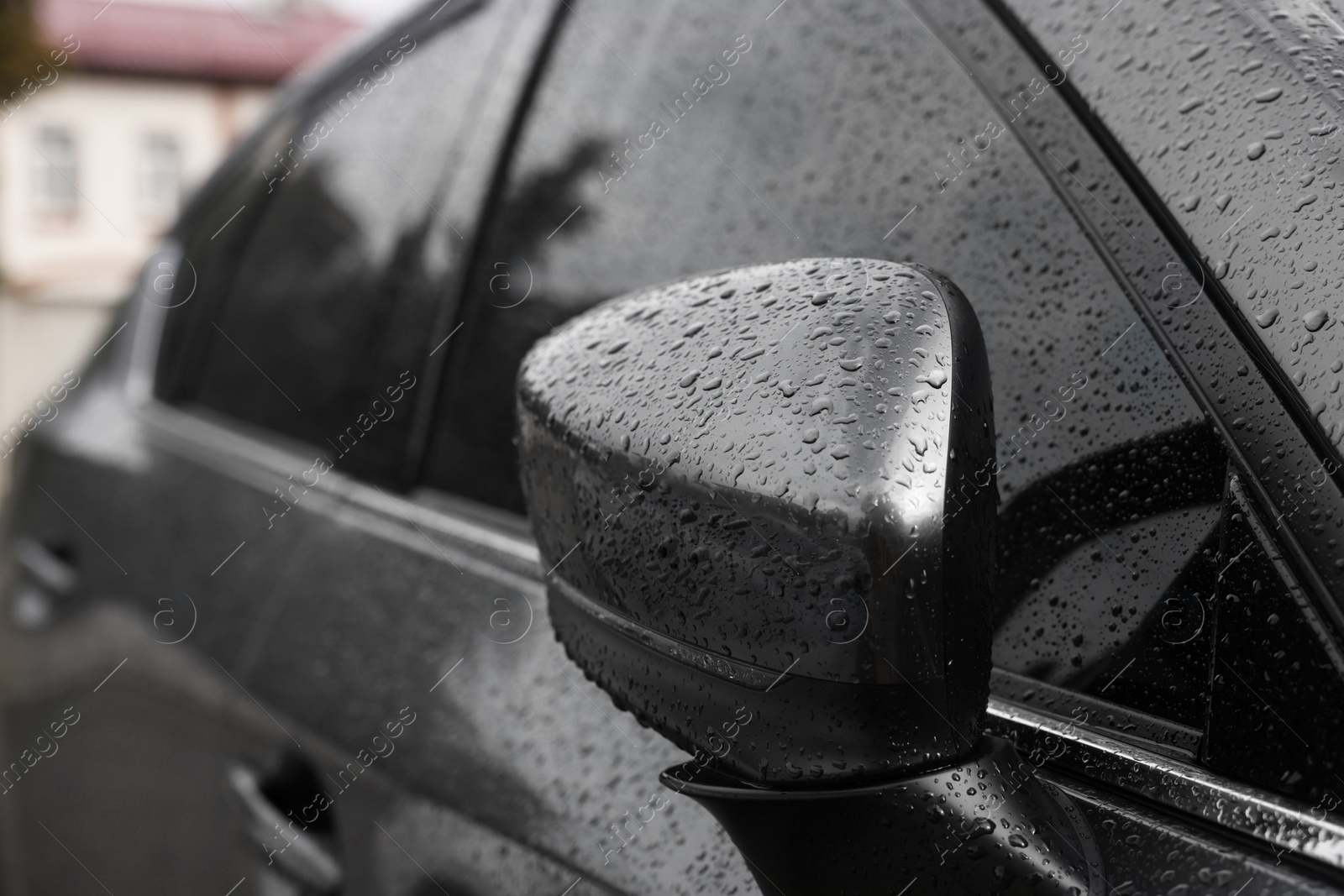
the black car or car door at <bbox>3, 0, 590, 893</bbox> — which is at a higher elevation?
the black car

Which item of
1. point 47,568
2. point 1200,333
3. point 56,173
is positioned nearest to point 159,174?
point 56,173

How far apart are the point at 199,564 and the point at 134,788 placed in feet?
1.16

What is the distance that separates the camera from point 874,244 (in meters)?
1.09

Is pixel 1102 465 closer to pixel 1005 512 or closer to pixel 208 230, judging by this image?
pixel 1005 512

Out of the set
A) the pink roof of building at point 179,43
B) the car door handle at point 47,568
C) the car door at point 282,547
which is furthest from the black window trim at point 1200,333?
the pink roof of building at point 179,43

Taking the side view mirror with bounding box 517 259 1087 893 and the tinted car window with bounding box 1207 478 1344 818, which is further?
the tinted car window with bounding box 1207 478 1344 818

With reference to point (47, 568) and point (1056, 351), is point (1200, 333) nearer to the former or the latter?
point (1056, 351)

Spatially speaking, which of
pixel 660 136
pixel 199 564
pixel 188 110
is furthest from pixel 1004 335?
pixel 188 110

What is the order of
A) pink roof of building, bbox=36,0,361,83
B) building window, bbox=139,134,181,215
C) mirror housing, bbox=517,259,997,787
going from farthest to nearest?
building window, bbox=139,134,181,215, pink roof of building, bbox=36,0,361,83, mirror housing, bbox=517,259,997,787

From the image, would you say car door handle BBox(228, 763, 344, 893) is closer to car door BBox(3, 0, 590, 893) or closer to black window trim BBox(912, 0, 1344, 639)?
car door BBox(3, 0, 590, 893)

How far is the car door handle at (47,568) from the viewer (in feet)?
6.67

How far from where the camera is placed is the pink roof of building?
81.6 feet

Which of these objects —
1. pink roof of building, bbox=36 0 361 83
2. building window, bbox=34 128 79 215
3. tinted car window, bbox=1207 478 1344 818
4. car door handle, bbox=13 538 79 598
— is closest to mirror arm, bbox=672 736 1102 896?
tinted car window, bbox=1207 478 1344 818

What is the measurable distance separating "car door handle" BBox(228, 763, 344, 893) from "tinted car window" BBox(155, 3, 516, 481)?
0.44m
